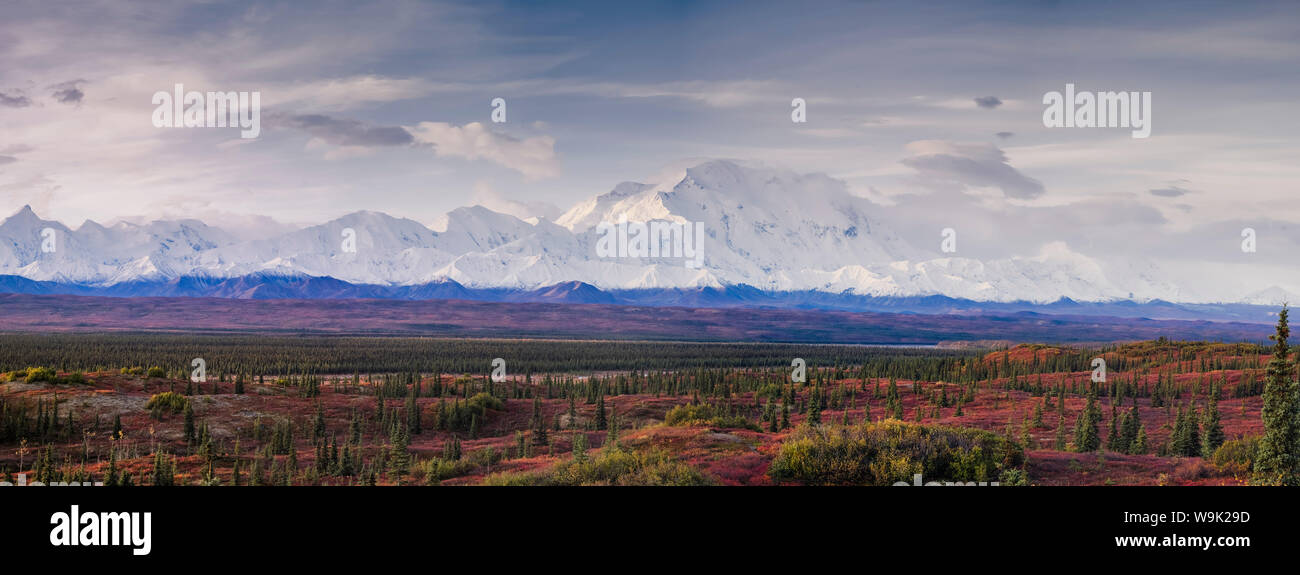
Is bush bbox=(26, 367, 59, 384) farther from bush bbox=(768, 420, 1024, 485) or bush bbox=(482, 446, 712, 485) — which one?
bush bbox=(768, 420, 1024, 485)

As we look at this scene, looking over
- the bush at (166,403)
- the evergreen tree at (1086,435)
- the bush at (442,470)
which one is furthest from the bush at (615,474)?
the bush at (166,403)

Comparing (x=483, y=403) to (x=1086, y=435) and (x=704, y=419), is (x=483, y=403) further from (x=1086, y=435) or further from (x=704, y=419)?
(x=1086, y=435)

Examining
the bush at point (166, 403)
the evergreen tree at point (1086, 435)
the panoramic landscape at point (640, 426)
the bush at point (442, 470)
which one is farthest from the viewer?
the bush at point (166, 403)

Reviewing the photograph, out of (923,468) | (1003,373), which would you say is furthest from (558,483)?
(1003,373)

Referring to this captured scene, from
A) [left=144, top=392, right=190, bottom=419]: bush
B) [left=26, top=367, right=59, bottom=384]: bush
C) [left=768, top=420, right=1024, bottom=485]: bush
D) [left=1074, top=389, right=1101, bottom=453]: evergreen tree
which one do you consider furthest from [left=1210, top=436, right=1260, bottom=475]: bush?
[left=26, top=367, right=59, bottom=384]: bush

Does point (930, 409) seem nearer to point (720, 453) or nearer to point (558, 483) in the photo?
point (720, 453)

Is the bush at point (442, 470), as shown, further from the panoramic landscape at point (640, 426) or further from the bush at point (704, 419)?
the bush at point (704, 419)

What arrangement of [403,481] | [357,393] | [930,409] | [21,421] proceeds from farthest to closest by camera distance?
[357,393] < [930,409] < [21,421] < [403,481]
